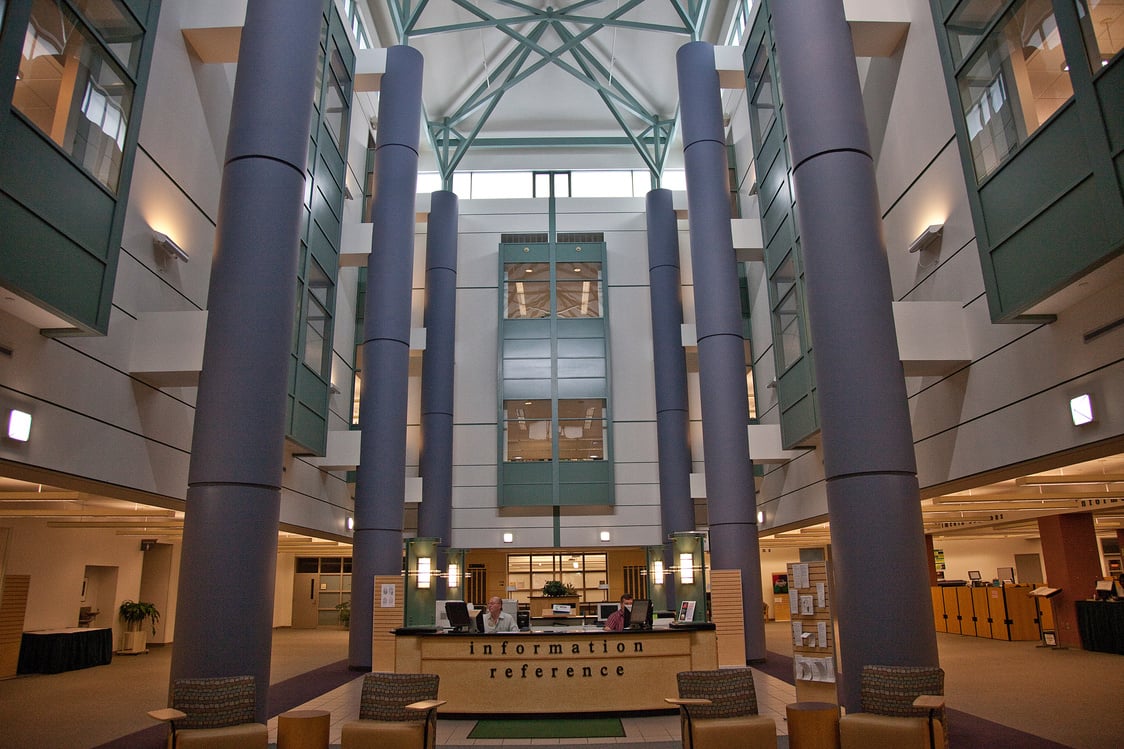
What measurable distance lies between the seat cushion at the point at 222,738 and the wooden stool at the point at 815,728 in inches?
188

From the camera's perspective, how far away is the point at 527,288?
26250 mm

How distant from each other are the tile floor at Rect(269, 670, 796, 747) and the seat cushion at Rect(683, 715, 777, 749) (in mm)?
2032

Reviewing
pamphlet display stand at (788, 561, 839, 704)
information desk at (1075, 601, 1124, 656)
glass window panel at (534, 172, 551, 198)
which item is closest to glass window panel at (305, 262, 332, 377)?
pamphlet display stand at (788, 561, 839, 704)

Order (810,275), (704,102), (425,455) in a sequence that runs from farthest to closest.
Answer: (425,455)
(704,102)
(810,275)

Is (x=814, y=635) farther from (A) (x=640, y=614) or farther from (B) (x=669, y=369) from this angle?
(B) (x=669, y=369)

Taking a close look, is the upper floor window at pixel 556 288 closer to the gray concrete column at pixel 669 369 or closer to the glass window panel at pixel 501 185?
the gray concrete column at pixel 669 369

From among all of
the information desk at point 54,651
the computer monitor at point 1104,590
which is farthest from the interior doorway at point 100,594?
the computer monitor at point 1104,590

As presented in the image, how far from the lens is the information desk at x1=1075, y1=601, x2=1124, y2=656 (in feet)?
54.2

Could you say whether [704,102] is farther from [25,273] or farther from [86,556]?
[86,556]

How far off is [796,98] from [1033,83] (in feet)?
8.77

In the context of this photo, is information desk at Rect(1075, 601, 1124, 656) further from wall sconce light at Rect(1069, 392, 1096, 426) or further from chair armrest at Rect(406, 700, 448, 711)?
chair armrest at Rect(406, 700, 448, 711)

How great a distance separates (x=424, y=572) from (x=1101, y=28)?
1129cm

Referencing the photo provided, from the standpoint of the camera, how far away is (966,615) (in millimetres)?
23266

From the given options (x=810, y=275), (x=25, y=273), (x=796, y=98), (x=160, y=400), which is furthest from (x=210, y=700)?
(x=796, y=98)
